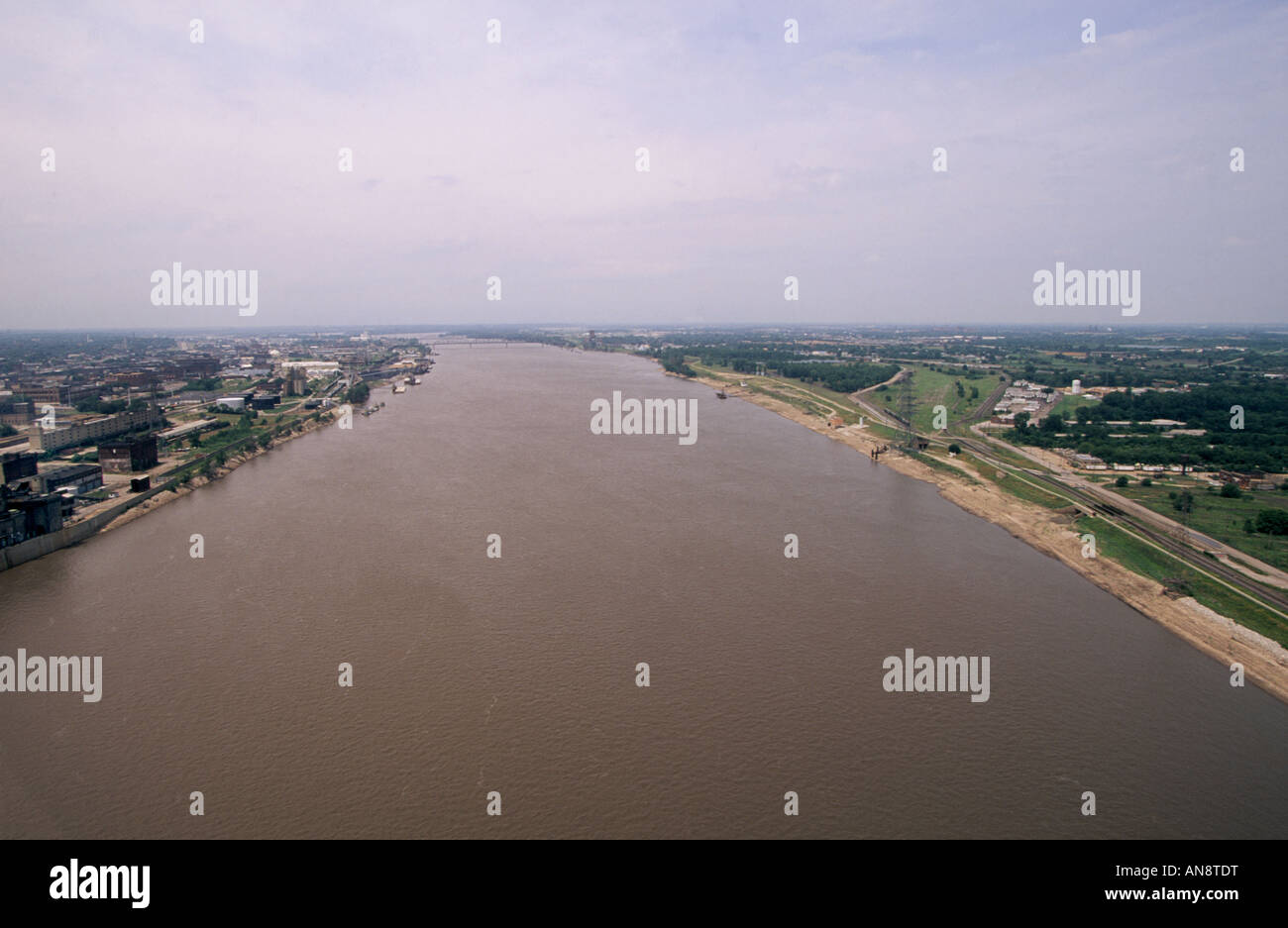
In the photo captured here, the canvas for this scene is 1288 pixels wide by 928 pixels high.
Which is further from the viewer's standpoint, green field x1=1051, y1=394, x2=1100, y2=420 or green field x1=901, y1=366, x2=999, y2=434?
green field x1=1051, y1=394, x2=1100, y2=420

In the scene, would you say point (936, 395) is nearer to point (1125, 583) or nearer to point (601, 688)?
point (1125, 583)

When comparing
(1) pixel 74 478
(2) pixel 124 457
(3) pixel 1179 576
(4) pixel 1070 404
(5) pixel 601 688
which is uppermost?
(4) pixel 1070 404

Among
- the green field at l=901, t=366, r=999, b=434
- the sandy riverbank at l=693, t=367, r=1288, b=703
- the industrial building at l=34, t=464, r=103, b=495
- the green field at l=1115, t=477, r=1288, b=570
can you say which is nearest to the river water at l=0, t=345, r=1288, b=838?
the sandy riverbank at l=693, t=367, r=1288, b=703

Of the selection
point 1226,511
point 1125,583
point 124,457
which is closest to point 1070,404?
point 1226,511

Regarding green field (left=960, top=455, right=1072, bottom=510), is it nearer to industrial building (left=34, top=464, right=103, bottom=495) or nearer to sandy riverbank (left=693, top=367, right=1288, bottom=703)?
sandy riverbank (left=693, top=367, right=1288, bottom=703)

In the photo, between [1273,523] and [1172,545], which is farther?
[1273,523]
